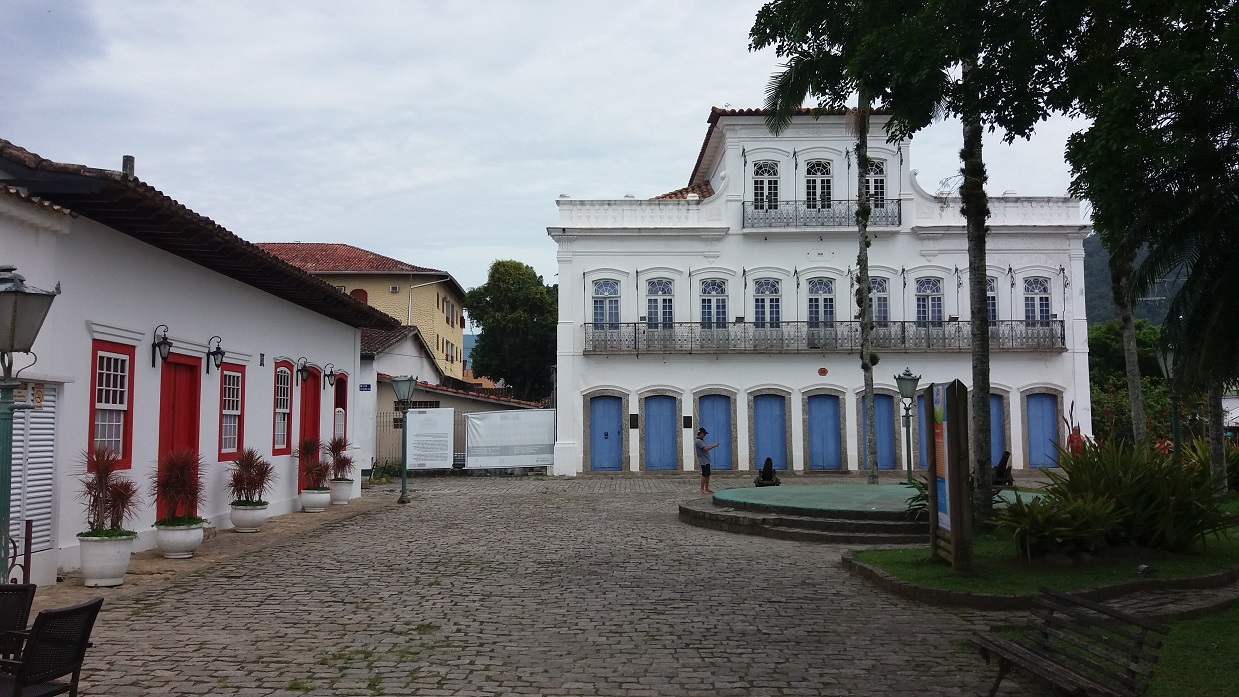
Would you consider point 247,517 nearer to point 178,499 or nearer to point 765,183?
point 178,499

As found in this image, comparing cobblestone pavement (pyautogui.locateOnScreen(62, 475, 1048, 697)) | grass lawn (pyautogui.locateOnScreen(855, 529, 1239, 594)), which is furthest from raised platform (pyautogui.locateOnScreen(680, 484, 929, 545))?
grass lawn (pyautogui.locateOnScreen(855, 529, 1239, 594))

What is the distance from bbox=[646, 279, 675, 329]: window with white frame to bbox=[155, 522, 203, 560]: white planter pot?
18.9 meters

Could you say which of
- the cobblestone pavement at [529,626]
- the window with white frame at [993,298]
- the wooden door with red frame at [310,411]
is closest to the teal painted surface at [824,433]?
the window with white frame at [993,298]

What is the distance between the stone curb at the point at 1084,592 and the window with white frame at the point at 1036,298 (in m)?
21.5

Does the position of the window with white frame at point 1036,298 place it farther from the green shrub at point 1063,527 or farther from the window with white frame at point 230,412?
the window with white frame at point 230,412

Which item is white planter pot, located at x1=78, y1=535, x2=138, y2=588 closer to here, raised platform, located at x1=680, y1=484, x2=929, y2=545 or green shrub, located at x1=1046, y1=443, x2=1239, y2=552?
raised platform, located at x1=680, y1=484, x2=929, y2=545

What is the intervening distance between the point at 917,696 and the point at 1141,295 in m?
10.7

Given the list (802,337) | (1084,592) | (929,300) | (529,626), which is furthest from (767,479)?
(529,626)

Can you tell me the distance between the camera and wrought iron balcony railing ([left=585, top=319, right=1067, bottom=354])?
28953 millimetres

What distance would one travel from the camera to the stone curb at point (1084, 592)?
8.38 meters

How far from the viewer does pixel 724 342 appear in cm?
2900

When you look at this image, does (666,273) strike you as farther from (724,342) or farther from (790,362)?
(790,362)

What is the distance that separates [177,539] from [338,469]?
→ 25.2 ft

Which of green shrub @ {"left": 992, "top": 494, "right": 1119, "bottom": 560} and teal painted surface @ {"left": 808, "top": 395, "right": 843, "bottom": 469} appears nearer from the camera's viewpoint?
green shrub @ {"left": 992, "top": 494, "right": 1119, "bottom": 560}
